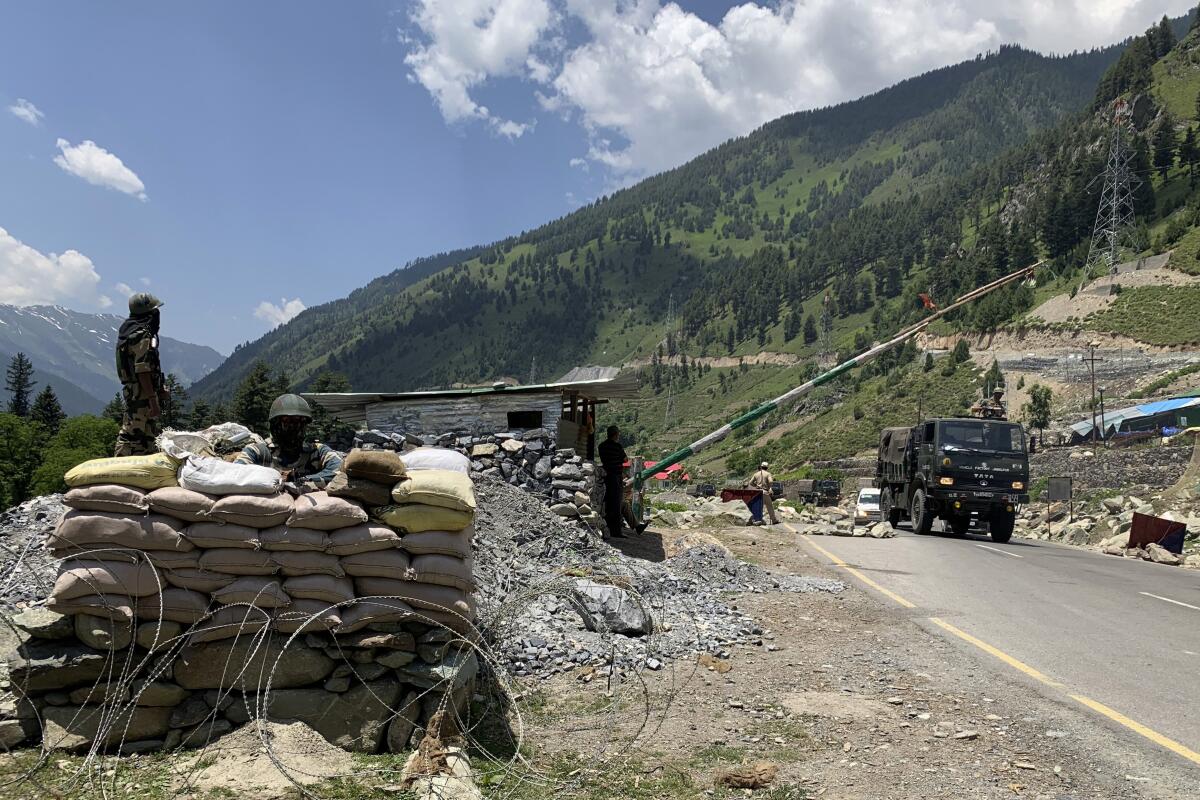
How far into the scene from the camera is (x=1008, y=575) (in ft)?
42.8

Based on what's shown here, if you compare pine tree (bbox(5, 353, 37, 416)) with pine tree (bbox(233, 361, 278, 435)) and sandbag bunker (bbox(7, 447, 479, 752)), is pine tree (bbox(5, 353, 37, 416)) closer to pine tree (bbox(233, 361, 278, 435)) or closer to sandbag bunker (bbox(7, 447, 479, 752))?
pine tree (bbox(233, 361, 278, 435))

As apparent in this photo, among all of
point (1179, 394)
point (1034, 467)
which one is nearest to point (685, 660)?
point (1034, 467)

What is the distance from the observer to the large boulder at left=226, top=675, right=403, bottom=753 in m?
5.04

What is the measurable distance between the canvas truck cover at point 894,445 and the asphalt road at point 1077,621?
6.68 meters

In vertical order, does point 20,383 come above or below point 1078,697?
above

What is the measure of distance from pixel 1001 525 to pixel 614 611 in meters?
16.6

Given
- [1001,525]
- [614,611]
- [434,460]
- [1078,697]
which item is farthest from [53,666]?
[1001,525]

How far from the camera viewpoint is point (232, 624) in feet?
16.7

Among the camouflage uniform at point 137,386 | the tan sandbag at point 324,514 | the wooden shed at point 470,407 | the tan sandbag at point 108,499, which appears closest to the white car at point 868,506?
the wooden shed at point 470,407

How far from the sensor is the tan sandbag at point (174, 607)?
16.8ft

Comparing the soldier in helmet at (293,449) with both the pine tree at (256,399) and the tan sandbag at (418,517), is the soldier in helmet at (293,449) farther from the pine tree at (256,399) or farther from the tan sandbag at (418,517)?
the pine tree at (256,399)

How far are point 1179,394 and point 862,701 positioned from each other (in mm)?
70690

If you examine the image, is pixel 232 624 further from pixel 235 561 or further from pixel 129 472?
pixel 129 472

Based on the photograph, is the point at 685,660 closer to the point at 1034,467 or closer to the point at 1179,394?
the point at 1034,467
